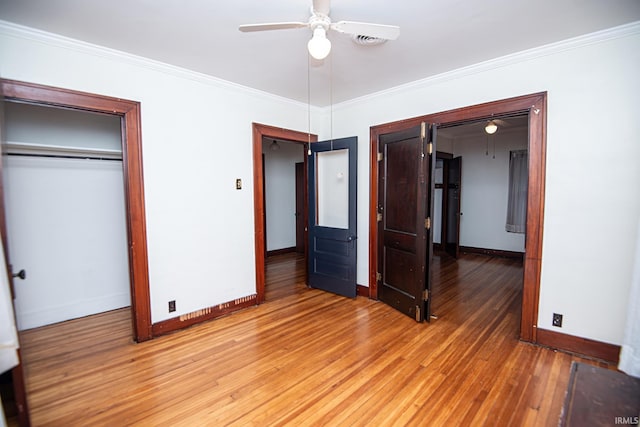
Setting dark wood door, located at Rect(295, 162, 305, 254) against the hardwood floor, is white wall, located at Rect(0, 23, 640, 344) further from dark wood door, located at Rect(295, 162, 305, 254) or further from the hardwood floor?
dark wood door, located at Rect(295, 162, 305, 254)

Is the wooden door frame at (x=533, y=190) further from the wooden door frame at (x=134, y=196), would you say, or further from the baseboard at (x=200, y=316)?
the wooden door frame at (x=134, y=196)

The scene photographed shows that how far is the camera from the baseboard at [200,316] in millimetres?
2891

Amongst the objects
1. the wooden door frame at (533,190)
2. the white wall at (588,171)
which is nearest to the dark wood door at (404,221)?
the wooden door frame at (533,190)

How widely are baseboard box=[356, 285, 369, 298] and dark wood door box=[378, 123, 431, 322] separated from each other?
22cm

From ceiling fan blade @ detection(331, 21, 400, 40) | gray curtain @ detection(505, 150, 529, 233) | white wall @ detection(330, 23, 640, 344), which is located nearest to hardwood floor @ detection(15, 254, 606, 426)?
white wall @ detection(330, 23, 640, 344)

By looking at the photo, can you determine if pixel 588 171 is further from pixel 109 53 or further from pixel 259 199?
pixel 109 53

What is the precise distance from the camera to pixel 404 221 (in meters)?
3.34

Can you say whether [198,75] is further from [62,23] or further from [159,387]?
[159,387]

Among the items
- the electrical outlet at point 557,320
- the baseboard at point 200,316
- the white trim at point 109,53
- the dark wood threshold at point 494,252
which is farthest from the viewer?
the dark wood threshold at point 494,252

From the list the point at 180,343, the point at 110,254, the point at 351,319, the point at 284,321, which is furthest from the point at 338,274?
the point at 110,254

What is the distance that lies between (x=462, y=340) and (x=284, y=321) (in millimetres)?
1865

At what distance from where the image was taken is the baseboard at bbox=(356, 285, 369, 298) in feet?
12.9

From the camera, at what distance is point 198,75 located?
3051mm

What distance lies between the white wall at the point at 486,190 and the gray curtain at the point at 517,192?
144 millimetres
